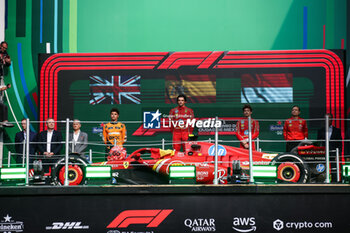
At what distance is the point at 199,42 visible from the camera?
A: 36.5ft

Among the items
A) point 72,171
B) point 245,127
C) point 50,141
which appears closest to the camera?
point 72,171

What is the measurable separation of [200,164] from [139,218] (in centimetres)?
130

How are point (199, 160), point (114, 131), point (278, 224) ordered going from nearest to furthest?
point (278, 224) < point (199, 160) < point (114, 131)

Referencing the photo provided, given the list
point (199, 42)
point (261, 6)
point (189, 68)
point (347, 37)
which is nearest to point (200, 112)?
point (189, 68)

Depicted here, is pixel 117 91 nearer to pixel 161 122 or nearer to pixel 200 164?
pixel 161 122

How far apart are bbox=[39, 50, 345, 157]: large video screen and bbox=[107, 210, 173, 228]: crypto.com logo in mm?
4085

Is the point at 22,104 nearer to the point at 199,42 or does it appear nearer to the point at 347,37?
the point at 199,42

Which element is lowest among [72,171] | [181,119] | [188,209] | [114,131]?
[188,209]

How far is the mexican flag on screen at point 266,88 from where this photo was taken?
1044 centimetres

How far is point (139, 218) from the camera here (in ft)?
20.3

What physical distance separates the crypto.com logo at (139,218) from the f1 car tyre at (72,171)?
0.82 m

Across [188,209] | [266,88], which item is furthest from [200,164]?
[266,88]

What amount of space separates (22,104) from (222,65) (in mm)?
4636

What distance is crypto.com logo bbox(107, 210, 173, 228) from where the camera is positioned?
619 cm
